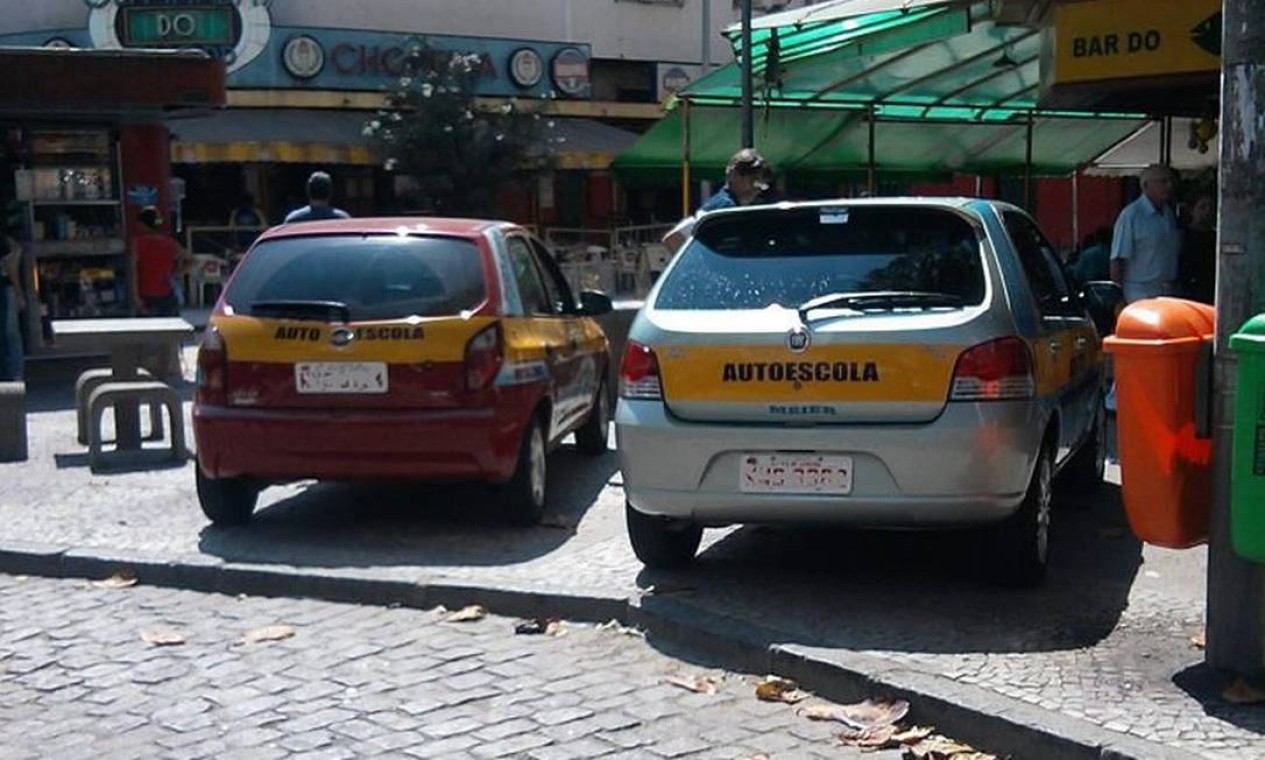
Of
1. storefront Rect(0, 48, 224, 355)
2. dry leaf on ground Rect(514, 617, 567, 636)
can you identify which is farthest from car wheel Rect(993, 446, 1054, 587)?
storefront Rect(0, 48, 224, 355)

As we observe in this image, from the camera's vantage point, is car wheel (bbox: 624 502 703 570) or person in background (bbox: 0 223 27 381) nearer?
car wheel (bbox: 624 502 703 570)

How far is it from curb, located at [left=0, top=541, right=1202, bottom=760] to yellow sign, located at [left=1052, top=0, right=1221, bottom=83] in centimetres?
584

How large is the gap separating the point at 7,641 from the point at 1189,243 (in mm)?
8487

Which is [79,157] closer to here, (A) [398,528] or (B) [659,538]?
(A) [398,528]

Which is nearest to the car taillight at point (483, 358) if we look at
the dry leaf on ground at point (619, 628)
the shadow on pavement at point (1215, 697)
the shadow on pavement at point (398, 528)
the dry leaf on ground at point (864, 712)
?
the shadow on pavement at point (398, 528)

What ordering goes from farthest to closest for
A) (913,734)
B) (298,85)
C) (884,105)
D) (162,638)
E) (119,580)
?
(298,85)
(884,105)
(119,580)
(162,638)
(913,734)

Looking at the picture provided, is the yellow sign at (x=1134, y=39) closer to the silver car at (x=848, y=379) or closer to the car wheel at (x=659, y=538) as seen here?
the silver car at (x=848, y=379)

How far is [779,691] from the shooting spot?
571 cm

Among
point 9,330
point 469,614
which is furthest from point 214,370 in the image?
point 9,330

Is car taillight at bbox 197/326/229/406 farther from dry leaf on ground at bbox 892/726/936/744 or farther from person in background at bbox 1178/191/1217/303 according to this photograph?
person in background at bbox 1178/191/1217/303

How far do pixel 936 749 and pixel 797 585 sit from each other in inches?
71.9

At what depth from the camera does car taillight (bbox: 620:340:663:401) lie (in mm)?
6535

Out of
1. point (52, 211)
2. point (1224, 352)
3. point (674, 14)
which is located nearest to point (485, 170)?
→ point (674, 14)

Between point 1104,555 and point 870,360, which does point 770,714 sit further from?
point 1104,555
